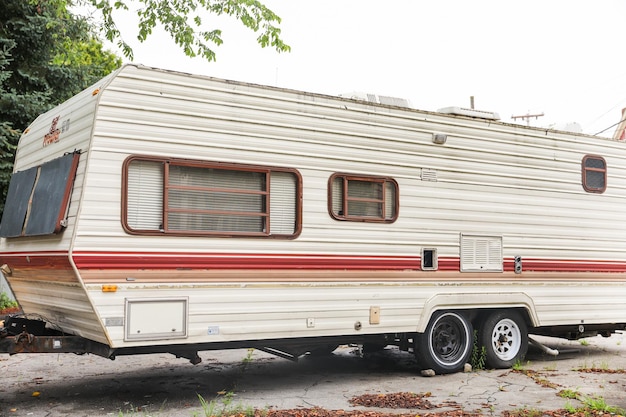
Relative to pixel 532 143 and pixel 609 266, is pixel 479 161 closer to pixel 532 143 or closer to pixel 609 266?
pixel 532 143

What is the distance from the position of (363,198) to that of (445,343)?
2.36 metres

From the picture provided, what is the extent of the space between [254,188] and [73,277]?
214 cm

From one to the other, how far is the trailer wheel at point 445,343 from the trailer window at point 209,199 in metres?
2.39

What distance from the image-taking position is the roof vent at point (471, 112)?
31.9 ft

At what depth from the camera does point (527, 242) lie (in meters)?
9.93

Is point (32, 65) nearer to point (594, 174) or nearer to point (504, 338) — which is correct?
point (504, 338)

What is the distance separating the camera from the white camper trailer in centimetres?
709

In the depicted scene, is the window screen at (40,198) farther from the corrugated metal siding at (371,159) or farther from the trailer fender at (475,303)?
the trailer fender at (475,303)

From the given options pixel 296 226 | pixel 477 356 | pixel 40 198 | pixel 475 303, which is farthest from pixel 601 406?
pixel 40 198

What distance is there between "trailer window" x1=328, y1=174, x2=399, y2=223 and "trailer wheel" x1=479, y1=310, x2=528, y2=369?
218 cm

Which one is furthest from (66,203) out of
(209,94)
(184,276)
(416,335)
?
(416,335)

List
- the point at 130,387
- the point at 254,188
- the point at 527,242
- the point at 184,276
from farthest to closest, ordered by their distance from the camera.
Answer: the point at 527,242, the point at 130,387, the point at 254,188, the point at 184,276

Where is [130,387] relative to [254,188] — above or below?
below

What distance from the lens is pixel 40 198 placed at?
763 cm
